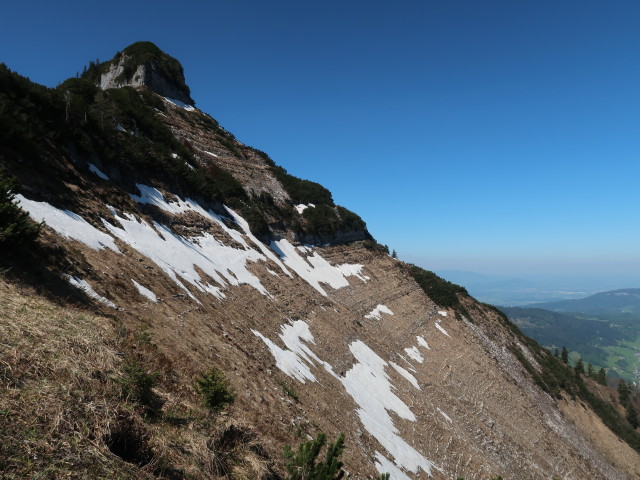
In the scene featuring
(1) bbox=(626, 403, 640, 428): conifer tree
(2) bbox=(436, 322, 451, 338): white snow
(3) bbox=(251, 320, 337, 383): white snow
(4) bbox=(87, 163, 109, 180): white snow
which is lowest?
(1) bbox=(626, 403, 640, 428): conifer tree

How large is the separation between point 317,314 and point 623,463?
50150 mm

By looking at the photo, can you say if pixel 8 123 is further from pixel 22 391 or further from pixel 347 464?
pixel 347 464

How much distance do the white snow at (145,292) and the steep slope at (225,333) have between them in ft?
0.64

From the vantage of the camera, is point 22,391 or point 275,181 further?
point 275,181

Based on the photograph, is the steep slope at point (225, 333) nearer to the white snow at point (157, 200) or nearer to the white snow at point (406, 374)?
the white snow at point (157, 200)

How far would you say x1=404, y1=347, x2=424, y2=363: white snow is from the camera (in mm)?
36438

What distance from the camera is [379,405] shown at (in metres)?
22.1

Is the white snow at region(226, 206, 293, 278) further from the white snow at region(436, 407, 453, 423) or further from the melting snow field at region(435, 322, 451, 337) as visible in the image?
the melting snow field at region(435, 322, 451, 337)

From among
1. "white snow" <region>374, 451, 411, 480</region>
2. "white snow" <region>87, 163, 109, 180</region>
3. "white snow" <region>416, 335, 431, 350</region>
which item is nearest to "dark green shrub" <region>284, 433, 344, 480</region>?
"white snow" <region>374, 451, 411, 480</region>

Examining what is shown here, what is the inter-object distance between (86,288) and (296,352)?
12577 millimetres

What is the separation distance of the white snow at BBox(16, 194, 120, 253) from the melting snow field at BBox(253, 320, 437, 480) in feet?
29.1

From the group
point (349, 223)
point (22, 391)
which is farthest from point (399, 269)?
point (22, 391)

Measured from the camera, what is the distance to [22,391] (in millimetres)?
4266

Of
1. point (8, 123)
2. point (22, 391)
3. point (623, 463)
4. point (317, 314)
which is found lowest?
point (623, 463)
